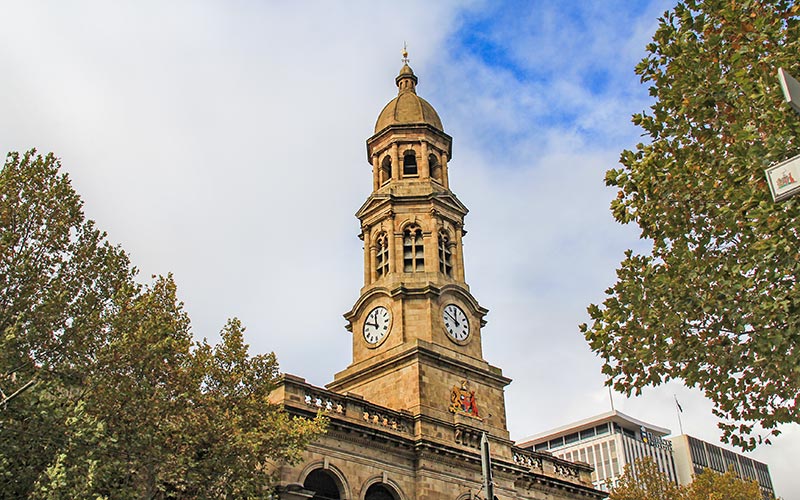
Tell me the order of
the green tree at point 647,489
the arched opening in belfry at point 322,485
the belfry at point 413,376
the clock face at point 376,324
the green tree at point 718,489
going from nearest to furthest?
the arched opening in belfry at point 322,485
the belfry at point 413,376
the clock face at point 376,324
the green tree at point 647,489
the green tree at point 718,489

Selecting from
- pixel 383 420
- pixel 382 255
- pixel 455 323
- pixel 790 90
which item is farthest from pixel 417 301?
pixel 790 90

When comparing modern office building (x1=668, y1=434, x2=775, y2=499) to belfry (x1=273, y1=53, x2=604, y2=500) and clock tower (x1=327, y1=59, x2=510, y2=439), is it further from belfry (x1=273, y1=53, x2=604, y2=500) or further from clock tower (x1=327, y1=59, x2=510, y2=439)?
clock tower (x1=327, y1=59, x2=510, y2=439)

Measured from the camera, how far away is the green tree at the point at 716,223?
1468 cm

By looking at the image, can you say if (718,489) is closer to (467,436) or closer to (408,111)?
(467,436)

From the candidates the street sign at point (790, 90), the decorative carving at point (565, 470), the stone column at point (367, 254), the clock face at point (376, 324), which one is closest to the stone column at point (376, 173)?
the stone column at point (367, 254)

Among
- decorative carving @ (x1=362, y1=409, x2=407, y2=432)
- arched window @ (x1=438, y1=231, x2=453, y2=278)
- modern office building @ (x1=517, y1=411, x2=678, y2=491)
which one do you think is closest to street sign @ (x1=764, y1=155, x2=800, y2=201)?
decorative carving @ (x1=362, y1=409, x2=407, y2=432)

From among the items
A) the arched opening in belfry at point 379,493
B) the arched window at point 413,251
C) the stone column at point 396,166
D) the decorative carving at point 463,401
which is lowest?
the arched opening in belfry at point 379,493

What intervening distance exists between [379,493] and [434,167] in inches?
787

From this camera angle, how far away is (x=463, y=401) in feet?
124

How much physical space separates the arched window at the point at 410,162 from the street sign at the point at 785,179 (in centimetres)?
3549

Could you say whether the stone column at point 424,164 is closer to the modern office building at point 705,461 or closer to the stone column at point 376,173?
the stone column at point 376,173

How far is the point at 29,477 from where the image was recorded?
697 inches

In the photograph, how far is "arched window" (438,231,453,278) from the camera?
4200 centimetres

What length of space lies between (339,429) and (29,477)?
14.7 meters
